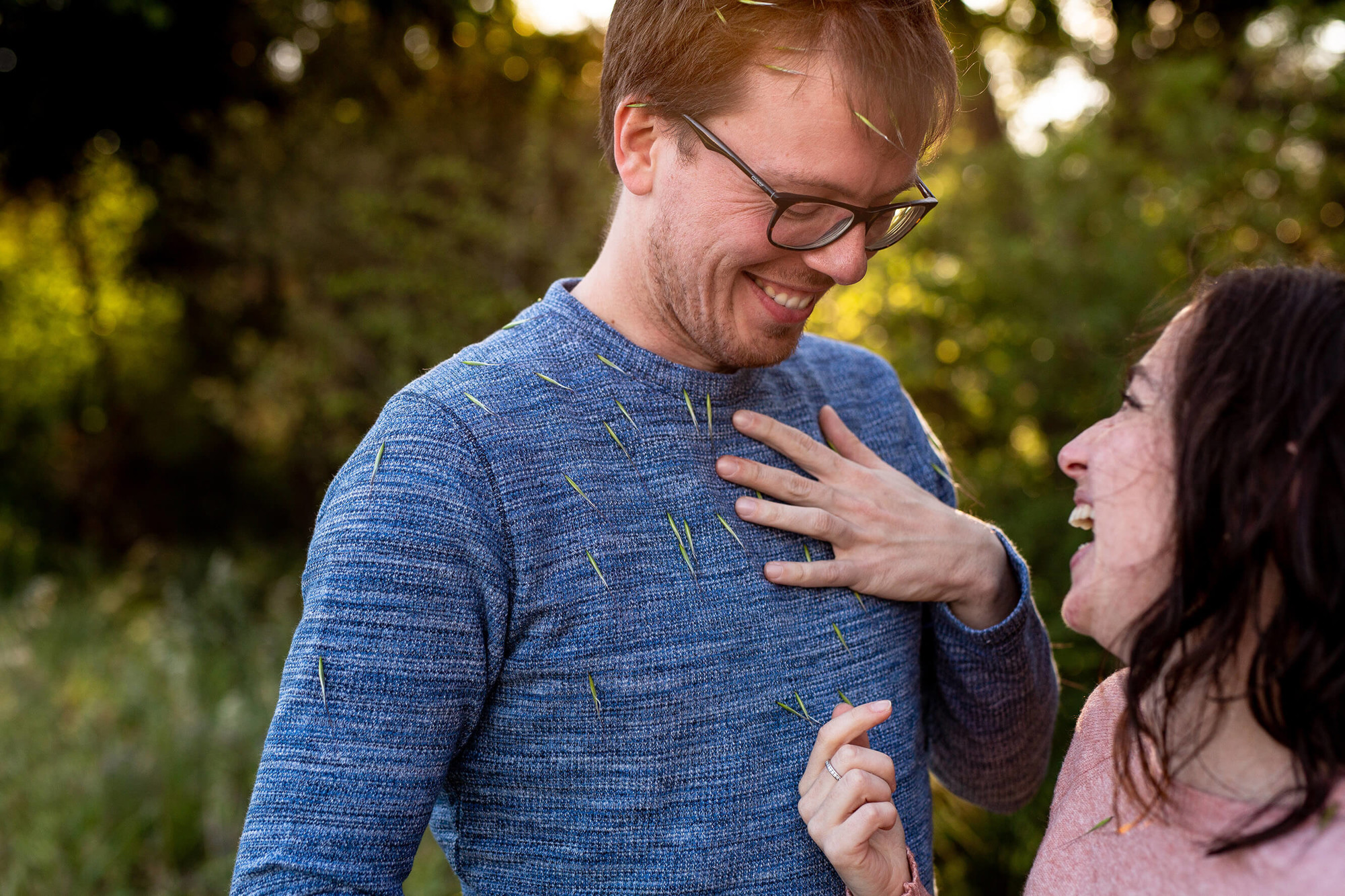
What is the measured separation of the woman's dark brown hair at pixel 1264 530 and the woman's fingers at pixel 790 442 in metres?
0.58

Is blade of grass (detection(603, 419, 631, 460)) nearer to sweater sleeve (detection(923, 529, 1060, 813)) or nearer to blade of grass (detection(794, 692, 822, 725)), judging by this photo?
blade of grass (detection(794, 692, 822, 725))

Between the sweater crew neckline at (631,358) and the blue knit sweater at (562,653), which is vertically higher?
the sweater crew neckline at (631,358)

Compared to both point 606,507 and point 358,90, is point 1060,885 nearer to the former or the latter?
point 606,507

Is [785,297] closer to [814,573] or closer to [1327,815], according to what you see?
[814,573]

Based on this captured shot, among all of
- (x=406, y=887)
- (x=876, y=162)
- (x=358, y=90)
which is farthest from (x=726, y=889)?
(x=358, y=90)

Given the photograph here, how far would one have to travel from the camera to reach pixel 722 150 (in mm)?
1487

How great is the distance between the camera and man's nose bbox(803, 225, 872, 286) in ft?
5.05

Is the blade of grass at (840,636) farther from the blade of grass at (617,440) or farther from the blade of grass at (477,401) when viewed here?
the blade of grass at (477,401)

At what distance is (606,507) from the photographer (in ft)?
4.75

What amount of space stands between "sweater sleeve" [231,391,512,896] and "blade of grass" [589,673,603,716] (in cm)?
14

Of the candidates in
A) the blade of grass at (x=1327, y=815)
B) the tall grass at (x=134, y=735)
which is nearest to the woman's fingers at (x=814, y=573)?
the blade of grass at (x=1327, y=815)

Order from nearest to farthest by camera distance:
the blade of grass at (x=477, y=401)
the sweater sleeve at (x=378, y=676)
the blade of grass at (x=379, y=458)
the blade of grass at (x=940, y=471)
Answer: the sweater sleeve at (x=378, y=676)
the blade of grass at (x=379, y=458)
the blade of grass at (x=477, y=401)
the blade of grass at (x=940, y=471)

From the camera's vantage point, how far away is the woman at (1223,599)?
1057 mm

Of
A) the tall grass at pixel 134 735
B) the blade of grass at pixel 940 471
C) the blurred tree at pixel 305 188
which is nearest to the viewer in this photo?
the blade of grass at pixel 940 471
